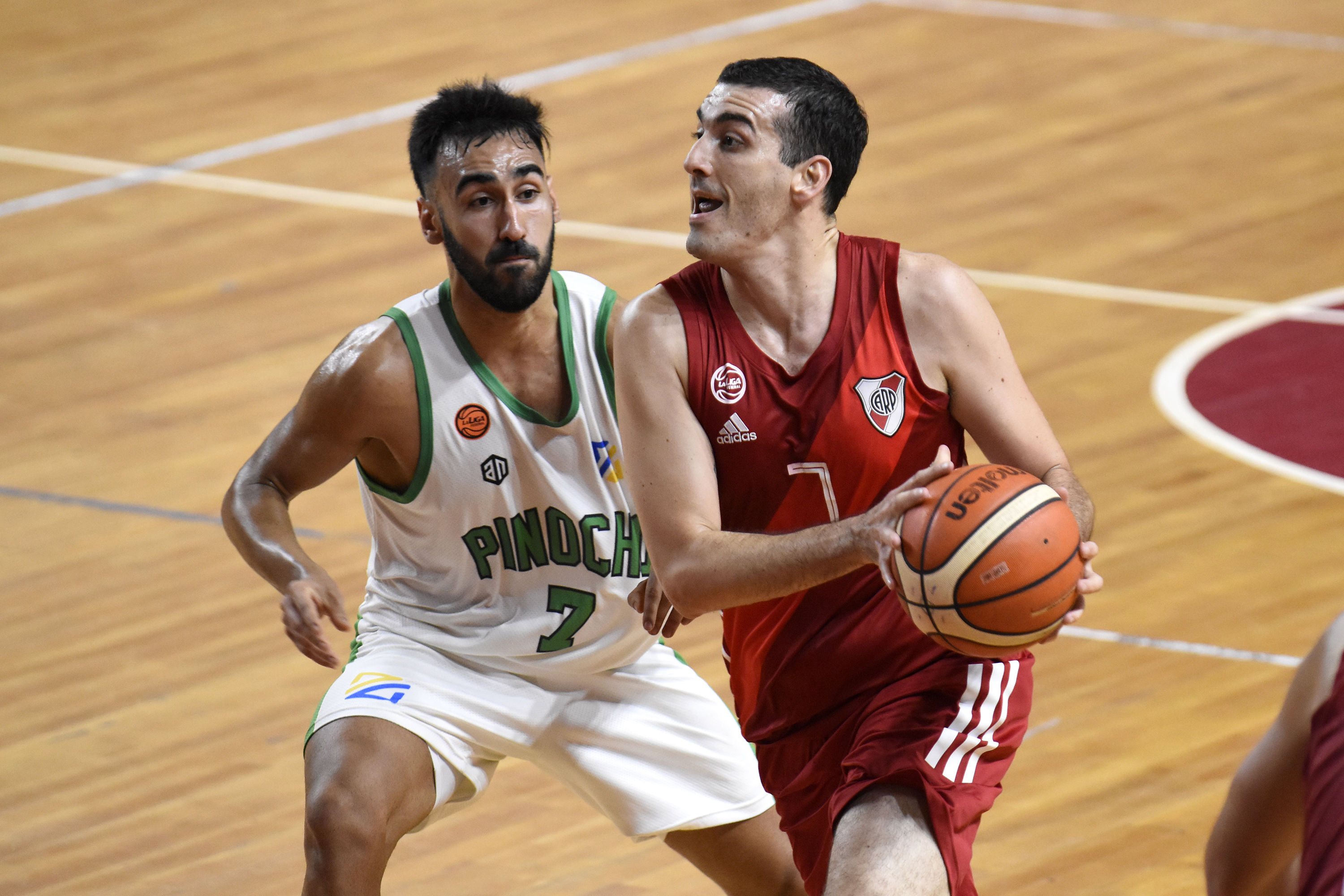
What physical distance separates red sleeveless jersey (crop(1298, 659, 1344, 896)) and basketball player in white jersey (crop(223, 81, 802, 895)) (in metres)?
2.55

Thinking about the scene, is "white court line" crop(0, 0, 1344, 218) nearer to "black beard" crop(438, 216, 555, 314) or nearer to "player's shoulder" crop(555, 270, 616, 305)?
"player's shoulder" crop(555, 270, 616, 305)

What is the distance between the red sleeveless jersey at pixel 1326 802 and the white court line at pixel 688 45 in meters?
9.88

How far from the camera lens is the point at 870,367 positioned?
13.9 feet

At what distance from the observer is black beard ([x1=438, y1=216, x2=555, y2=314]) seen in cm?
495

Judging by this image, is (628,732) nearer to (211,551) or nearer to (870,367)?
(870,367)

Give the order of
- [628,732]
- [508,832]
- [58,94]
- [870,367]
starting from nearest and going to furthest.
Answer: [870,367] → [628,732] → [508,832] → [58,94]

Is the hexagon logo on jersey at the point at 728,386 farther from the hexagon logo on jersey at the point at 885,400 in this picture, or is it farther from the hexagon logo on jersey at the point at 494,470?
the hexagon logo on jersey at the point at 494,470

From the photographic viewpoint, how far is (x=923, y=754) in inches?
162

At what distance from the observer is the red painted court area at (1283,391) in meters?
8.30

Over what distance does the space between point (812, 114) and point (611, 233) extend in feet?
21.3

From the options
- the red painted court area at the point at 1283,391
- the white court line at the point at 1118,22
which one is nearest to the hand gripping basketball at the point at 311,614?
the red painted court area at the point at 1283,391

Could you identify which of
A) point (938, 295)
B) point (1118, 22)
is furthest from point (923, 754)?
point (1118, 22)

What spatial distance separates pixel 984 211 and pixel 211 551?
4.84 meters

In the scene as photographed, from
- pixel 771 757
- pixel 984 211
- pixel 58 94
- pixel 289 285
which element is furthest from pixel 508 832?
pixel 58 94
